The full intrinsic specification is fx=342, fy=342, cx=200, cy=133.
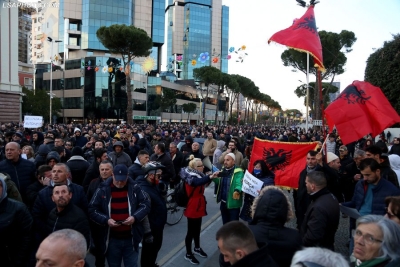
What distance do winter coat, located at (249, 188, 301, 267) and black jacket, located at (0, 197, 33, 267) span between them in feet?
7.31

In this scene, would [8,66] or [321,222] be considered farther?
[8,66]

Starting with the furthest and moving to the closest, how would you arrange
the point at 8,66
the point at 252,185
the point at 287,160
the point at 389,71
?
the point at 8,66 < the point at 389,71 < the point at 287,160 < the point at 252,185

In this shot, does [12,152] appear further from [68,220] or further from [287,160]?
[287,160]

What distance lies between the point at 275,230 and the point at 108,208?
204 cm

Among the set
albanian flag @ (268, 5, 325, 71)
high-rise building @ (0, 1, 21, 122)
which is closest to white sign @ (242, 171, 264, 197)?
albanian flag @ (268, 5, 325, 71)

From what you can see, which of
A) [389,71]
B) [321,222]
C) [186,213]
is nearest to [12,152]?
[186,213]

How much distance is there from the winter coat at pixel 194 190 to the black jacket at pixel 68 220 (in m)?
1.74

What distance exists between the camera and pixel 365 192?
14.0 feet

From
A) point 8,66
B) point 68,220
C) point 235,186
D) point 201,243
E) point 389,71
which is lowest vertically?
point 201,243

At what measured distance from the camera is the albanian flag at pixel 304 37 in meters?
8.38

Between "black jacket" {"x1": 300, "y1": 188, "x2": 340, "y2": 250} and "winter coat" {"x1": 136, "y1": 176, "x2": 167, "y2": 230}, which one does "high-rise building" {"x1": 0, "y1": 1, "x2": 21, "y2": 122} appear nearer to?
"winter coat" {"x1": 136, "y1": 176, "x2": 167, "y2": 230}

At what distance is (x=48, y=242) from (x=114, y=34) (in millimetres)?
31222

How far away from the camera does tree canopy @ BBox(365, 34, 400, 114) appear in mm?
21188

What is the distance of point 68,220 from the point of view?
3465 mm
